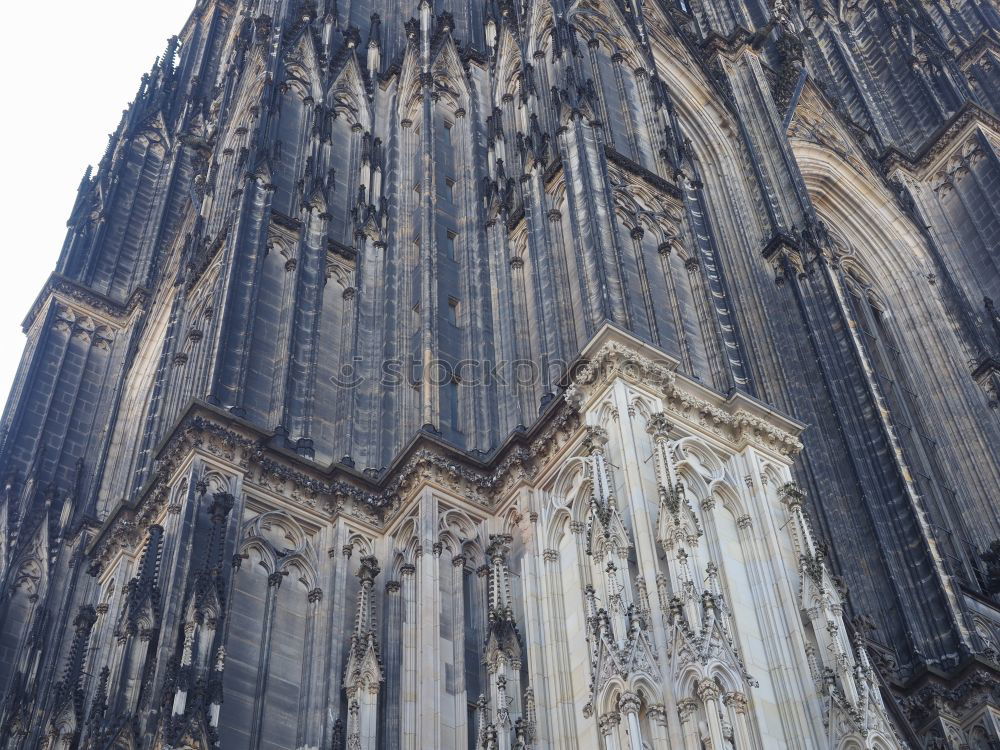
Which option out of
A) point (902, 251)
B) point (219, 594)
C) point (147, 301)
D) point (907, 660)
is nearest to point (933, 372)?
point (902, 251)

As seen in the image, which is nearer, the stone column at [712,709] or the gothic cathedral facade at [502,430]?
the stone column at [712,709]

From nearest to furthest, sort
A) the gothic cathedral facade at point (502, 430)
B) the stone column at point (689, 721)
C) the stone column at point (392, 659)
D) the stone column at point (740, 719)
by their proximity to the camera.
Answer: the stone column at point (689, 721)
the stone column at point (740, 719)
the gothic cathedral facade at point (502, 430)
the stone column at point (392, 659)

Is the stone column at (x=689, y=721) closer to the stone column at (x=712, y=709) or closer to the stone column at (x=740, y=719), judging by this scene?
the stone column at (x=712, y=709)

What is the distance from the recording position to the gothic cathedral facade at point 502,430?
17.4m

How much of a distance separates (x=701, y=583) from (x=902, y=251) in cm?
2464

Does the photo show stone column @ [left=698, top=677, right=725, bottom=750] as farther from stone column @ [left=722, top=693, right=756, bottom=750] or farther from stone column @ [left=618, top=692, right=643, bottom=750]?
stone column @ [left=618, top=692, right=643, bottom=750]

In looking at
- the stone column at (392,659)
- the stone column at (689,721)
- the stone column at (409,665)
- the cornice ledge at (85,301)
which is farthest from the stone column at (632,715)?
the cornice ledge at (85,301)

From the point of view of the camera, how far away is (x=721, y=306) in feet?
76.6

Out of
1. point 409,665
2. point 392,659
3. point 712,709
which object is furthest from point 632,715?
point 392,659

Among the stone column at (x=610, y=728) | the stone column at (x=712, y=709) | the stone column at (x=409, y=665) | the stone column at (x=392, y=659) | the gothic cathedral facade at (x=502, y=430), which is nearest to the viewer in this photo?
the stone column at (x=712, y=709)

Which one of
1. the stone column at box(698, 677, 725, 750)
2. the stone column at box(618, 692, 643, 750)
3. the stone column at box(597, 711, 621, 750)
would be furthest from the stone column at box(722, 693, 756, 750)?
the stone column at box(597, 711, 621, 750)

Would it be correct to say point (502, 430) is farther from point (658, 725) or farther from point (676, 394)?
point (658, 725)

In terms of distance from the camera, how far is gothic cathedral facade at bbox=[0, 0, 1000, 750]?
17.4 meters

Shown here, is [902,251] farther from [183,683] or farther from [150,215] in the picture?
[183,683]
